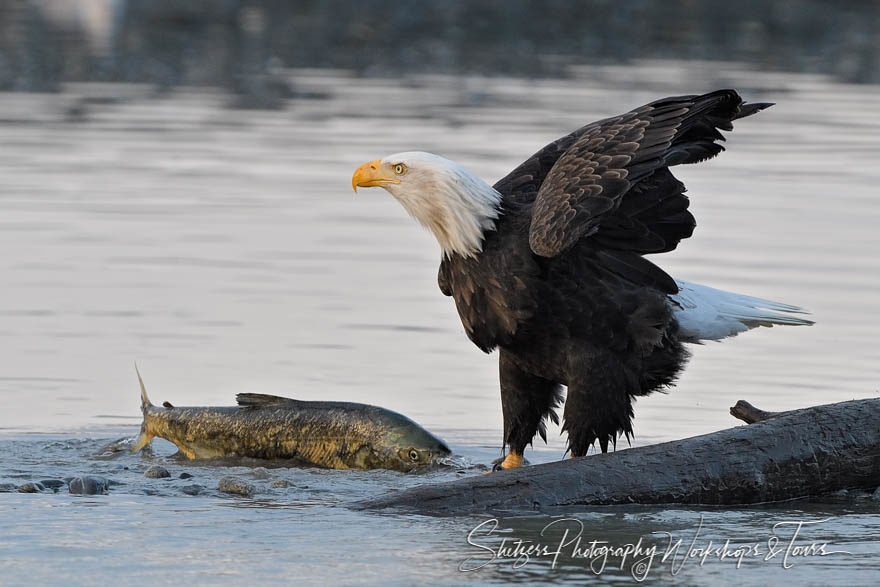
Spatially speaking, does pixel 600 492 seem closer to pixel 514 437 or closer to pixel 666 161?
pixel 514 437

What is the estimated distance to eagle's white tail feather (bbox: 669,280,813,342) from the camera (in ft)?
22.8

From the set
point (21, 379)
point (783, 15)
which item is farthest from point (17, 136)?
point (783, 15)

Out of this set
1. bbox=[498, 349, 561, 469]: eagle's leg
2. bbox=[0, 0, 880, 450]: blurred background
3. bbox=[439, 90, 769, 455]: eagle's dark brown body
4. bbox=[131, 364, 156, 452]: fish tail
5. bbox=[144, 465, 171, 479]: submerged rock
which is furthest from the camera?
bbox=[0, 0, 880, 450]: blurred background

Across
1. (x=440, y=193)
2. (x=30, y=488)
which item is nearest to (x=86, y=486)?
(x=30, y=488)

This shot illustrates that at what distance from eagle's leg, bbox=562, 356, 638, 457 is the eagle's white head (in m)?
0.66

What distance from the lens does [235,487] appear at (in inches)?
261

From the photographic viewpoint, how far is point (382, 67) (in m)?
27.2

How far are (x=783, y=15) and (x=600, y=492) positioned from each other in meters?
30.9

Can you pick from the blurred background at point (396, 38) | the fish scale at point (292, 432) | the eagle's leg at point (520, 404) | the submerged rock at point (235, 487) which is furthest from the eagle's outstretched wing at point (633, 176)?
the blurred background at point (396, 38)

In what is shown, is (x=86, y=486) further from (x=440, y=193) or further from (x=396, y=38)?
(x=396, y=38)

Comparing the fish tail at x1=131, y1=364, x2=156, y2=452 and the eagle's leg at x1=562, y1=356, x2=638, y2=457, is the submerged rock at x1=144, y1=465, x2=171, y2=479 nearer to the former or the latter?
the fish tail at x1=131, y1=364, x2=156, y2=452

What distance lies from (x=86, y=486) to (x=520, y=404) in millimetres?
1783

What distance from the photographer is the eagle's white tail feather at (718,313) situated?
696cm

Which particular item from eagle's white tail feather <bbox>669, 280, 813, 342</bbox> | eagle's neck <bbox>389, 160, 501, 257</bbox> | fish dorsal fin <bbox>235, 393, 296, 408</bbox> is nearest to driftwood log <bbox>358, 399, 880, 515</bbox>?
eagle's white tail feather <bbox>669, 280, 813, 342</bbox>
